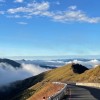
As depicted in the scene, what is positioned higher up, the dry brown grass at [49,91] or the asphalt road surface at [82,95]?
the asphalt road surface at [82,95]

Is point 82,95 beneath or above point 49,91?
above

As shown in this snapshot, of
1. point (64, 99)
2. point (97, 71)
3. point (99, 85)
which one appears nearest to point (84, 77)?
point (97, 71)

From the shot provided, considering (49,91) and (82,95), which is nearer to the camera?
(82,95)

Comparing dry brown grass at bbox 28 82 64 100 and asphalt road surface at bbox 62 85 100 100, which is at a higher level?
asphalt road surface at bbox 62 85 100 100

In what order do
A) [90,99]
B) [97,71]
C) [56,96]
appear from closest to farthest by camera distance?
[56,96], [90,99], [97,71]

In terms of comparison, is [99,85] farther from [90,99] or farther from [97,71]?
[97,71]

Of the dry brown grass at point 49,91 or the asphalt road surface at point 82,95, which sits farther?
the dry brown grass at point 49,91

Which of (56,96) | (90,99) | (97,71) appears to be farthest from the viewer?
(97,71)

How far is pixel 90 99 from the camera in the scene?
47.8 metres

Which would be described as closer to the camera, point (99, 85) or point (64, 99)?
point (64, 99)

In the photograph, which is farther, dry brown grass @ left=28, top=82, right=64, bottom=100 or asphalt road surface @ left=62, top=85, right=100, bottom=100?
dry brown grass @ left=28, top=82, right=64, bottom=100

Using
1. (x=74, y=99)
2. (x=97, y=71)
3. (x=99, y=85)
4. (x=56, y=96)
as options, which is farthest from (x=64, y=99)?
(x=97, y=71)

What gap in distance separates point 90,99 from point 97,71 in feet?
476

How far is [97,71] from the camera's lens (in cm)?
19150
